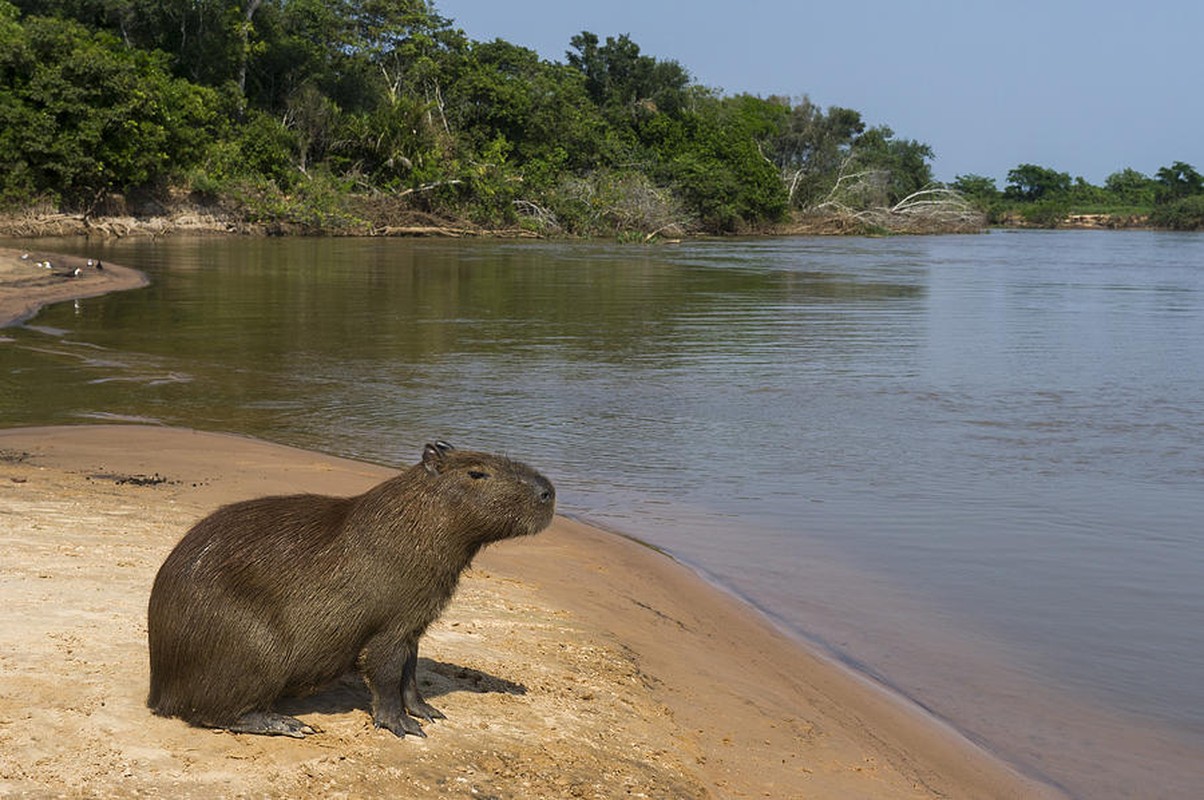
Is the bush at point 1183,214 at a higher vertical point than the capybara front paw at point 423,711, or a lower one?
higher

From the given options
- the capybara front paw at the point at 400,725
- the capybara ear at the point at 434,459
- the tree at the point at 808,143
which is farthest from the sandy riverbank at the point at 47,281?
the tree at the point at 808,143

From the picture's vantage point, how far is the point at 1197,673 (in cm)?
641

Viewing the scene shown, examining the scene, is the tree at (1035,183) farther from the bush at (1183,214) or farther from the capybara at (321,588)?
the capybara at (321,588)

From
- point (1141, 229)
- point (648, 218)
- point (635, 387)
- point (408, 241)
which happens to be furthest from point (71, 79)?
point (1141, 229)

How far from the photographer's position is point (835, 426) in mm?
13109

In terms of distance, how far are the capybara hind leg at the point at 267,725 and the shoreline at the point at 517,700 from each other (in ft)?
0.14

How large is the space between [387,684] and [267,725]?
0.39 meters

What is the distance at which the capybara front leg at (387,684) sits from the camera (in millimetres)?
4176

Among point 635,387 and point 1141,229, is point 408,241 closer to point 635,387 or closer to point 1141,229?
point 635,387

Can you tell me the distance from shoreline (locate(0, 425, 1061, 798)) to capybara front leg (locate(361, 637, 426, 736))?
0.06 m

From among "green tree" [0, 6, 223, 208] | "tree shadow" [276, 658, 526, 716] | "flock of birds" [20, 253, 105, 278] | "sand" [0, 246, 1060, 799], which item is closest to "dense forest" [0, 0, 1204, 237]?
"green tree" [0, 6, 223, 208]

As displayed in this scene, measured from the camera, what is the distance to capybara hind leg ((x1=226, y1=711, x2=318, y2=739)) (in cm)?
402

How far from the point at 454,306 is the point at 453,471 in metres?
19.6

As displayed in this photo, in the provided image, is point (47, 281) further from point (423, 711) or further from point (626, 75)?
point (626, 75)
